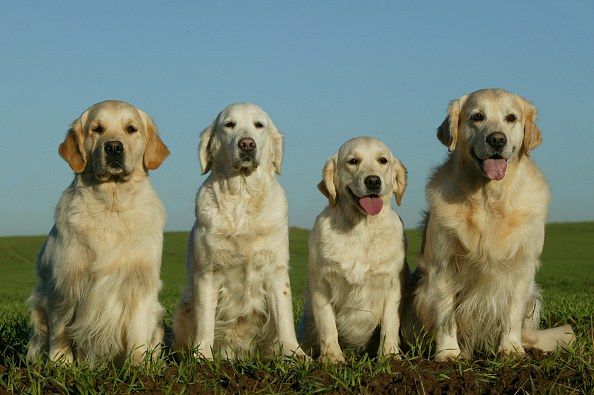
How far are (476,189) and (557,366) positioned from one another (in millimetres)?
1517

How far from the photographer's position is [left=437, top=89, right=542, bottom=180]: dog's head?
5.89 m

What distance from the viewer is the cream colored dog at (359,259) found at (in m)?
6.22

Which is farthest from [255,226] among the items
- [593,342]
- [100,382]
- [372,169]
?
[593,342]

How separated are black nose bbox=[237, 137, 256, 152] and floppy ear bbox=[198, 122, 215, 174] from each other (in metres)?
0.42

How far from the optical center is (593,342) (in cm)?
599

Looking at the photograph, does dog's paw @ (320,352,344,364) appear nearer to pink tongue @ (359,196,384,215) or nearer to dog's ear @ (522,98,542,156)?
pink tongue @ (359,196,384,215)

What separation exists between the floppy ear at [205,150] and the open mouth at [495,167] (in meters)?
2.19

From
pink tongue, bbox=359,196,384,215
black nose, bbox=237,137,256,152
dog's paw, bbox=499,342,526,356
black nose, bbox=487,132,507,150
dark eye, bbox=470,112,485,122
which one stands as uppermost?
Result: dark eye, bbox=470,112,485,122

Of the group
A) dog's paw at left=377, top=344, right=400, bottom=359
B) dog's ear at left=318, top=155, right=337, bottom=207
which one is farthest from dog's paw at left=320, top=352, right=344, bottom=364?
dog's ear at left=318, top=155, right=337, bottom=207

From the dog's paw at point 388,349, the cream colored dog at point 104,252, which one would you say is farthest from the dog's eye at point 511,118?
the cream colored dog at point 104,252

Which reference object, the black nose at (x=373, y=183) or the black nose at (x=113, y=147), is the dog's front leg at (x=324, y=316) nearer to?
the black nose at (x=373, y=183)

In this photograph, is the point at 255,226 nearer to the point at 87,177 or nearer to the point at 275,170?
the point at 275,170

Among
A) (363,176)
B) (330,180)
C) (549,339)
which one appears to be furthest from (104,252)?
(549,339)

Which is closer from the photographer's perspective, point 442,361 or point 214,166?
point 442,361
